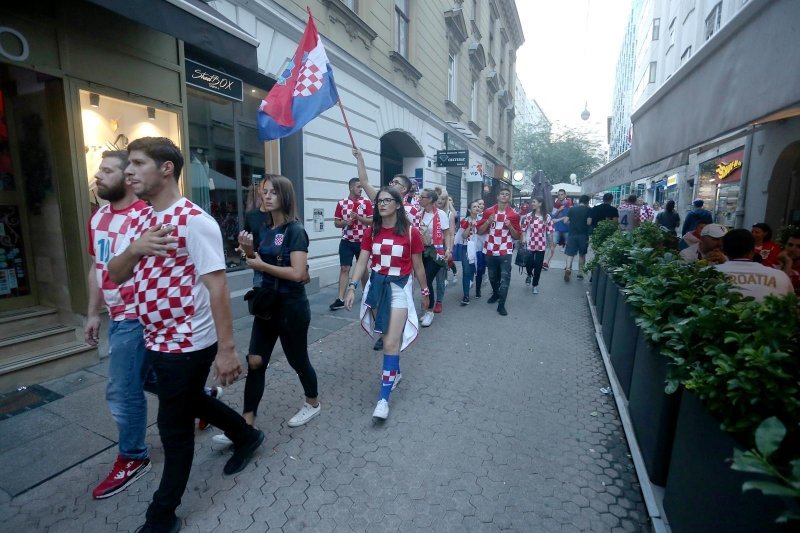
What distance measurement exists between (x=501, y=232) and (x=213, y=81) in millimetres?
4756

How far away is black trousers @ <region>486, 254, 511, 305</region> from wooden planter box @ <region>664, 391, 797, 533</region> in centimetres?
447

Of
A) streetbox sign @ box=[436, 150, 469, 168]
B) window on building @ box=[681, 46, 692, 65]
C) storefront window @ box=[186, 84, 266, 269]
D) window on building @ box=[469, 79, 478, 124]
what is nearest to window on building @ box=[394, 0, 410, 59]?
streetbox sign @ box=[436, 150, 469, 168]

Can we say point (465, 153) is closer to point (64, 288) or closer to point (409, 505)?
point (64, 288)

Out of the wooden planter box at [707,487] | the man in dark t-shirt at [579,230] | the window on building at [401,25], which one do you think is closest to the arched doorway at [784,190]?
the man in dark t-shirt at [579,230]

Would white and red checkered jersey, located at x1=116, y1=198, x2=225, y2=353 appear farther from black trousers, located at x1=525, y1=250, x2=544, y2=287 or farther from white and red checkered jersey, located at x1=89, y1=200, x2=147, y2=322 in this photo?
black trousers, located at x1=525, y1=250, x2=544, y2=287

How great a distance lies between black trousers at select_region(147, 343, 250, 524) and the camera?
206 cm

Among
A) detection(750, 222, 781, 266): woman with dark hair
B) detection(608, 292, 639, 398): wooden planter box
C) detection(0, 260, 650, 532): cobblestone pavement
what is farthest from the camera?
detection(750, 222, 781, 266): woman with dark hair

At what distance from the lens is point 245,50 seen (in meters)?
5.24

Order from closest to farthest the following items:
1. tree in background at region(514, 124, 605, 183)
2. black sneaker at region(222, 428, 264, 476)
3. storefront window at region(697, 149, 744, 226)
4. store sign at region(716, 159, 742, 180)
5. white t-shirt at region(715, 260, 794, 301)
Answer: black sneaker at region(222, 428, 264, 476) → white t-shirt at region(715, 260, 794, 301) → store sign at region(716, 159, 742, 180) → storefront window at region(697, 149, 744, 226) → tree in background at region(514, 124, 605, 183)

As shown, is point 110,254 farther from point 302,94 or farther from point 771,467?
point 302,94

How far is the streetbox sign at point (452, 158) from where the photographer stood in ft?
44.2

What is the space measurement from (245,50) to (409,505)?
5.35 meters

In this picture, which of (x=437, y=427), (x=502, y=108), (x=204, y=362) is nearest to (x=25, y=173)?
(x=204, y=362)

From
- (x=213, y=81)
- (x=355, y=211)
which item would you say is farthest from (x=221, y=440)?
(x=213, y=81)
